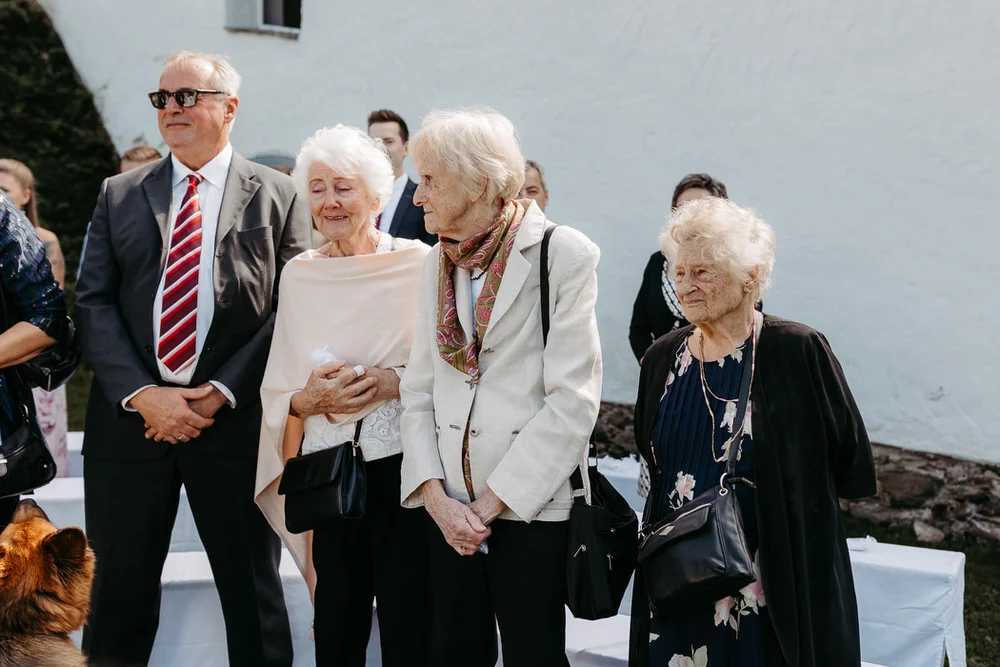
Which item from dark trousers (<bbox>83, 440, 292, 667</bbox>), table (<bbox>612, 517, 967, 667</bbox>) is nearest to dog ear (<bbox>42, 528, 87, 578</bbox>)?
dark trousers (<bbox>83, 440, 292, 667</bbox>)

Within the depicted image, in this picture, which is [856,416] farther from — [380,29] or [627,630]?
[380,29]

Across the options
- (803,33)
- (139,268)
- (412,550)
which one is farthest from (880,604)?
(803,33)

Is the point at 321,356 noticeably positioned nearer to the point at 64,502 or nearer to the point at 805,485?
the point at 805,485

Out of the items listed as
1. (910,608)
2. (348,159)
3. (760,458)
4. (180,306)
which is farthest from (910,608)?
(180,306)

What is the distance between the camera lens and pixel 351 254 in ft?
11.6

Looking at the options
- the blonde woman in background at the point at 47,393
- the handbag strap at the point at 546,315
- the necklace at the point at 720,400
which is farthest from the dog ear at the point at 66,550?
the blonde woman in background at the point at 47,393

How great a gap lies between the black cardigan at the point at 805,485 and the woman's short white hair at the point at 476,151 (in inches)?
33.1

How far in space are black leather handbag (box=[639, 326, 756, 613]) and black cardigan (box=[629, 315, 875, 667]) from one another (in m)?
0.07

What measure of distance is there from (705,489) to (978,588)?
150 inches

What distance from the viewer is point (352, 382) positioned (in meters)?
3.32

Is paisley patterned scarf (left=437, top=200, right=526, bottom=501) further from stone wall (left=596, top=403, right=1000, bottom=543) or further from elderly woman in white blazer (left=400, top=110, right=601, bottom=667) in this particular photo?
stone wall (left=596, top=403, right=1000, bottom=543)

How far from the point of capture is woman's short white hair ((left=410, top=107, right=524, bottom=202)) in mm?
2918

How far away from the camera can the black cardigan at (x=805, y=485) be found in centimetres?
280

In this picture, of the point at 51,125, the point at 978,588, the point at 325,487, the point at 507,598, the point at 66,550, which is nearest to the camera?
the point at 66,550
